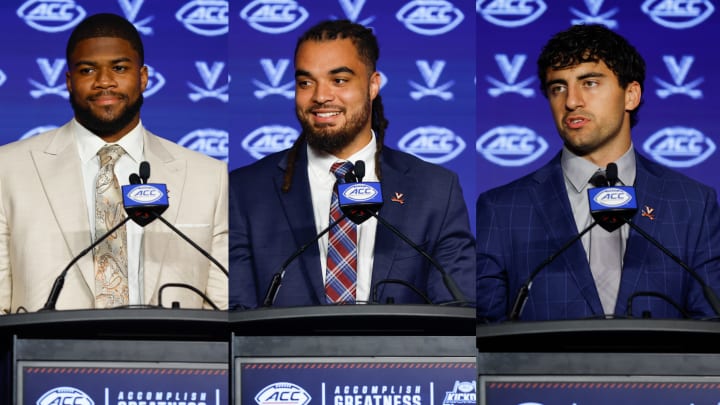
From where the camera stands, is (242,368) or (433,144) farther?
(433,144)

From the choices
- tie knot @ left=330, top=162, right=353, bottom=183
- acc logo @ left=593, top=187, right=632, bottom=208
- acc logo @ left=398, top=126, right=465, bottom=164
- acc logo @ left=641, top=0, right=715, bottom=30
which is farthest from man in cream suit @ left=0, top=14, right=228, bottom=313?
acc logo @ left=641, top=0, right=715, bottom=30

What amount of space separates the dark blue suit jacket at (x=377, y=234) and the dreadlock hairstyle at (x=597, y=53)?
2.04 feet

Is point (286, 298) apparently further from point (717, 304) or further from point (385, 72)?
point (717, 304)

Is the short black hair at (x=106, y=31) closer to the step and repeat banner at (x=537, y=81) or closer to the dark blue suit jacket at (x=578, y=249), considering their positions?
the step and repeat banner at (x=537, y=81)

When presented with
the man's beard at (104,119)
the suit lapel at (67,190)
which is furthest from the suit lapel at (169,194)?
the suit lapel at (67,190)

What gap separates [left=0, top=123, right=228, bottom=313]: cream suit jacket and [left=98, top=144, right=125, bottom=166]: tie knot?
102 mm

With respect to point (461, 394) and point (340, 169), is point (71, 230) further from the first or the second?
point (461, 394)

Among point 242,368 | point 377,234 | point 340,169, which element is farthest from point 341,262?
point 242,368

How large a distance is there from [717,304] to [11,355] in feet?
7.94

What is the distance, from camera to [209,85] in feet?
16.4

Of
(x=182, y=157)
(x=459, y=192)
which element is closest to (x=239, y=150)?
(x=182, y=157)

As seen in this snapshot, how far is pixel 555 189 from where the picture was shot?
471 centimetres

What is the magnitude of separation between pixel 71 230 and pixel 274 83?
40.6 inches

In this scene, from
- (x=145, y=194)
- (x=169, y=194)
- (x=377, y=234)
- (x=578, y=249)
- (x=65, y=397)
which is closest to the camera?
(x=65, y=397)
